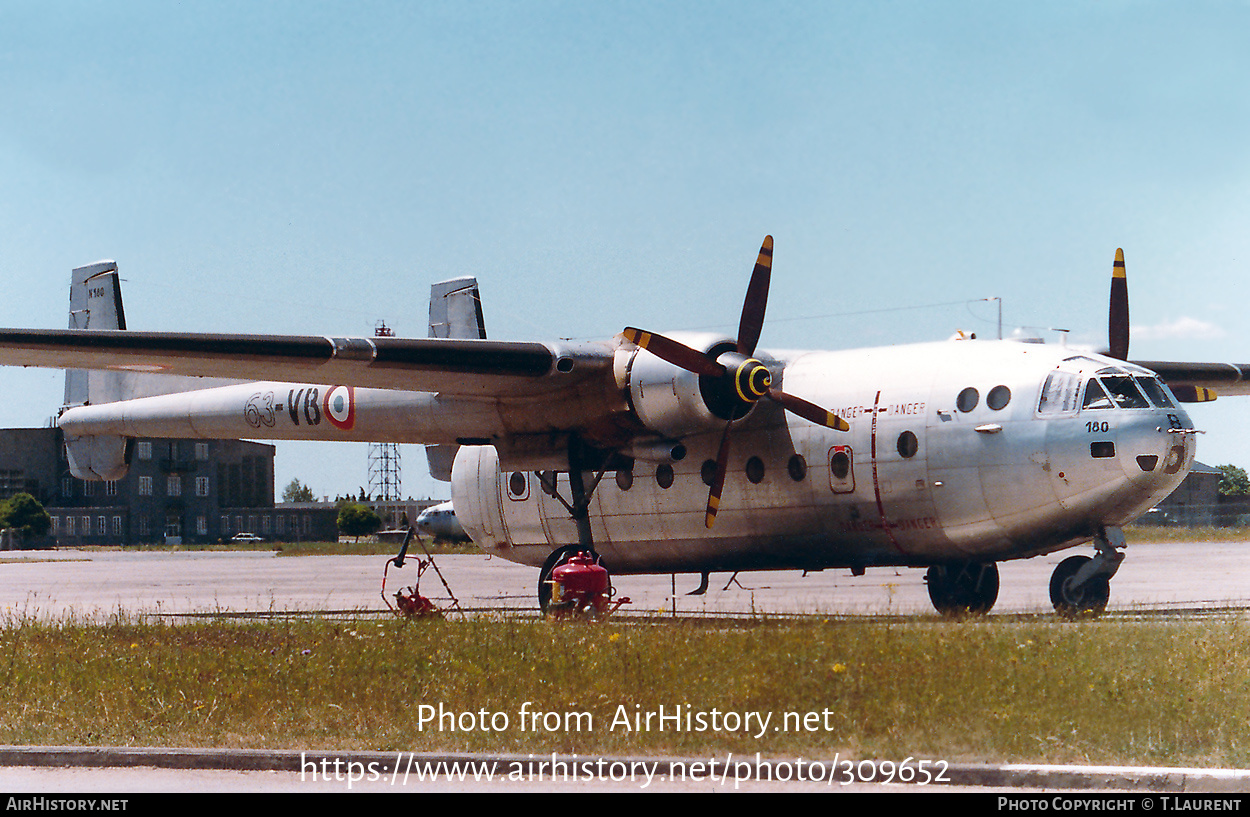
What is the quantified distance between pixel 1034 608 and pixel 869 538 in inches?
131

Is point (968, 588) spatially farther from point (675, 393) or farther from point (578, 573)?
point (578, 573)

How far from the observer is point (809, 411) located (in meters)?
18.9

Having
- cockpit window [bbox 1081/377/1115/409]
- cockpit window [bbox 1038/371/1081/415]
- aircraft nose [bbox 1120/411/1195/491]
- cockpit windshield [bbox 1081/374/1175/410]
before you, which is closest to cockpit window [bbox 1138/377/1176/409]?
cockpit windshield [bbox 1081/374/1175/410]

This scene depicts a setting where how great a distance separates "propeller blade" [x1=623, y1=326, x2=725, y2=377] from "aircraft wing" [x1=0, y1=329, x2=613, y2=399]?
42.9 inches

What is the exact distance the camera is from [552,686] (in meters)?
11.8

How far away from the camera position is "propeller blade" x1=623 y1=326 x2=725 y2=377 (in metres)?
18.8

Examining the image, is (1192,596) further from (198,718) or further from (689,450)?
(198,718)

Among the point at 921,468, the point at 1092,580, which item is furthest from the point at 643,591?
the point at 1092,580

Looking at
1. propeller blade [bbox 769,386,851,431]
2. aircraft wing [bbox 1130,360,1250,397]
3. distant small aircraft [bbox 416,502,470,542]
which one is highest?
aircraft wing [bbox 1130,360,1250,397]

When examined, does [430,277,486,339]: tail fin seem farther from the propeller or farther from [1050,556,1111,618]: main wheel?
[1050,556,1111,618]: main wheel

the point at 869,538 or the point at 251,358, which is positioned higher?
the point at 251,358

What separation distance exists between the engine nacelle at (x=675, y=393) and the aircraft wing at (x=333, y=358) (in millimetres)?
709

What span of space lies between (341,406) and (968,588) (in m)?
11.0
